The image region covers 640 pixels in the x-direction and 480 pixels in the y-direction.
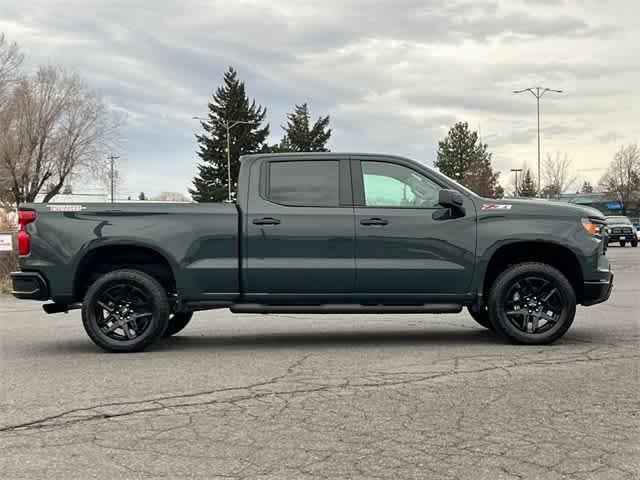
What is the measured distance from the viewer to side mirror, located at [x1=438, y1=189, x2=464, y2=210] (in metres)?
7.25

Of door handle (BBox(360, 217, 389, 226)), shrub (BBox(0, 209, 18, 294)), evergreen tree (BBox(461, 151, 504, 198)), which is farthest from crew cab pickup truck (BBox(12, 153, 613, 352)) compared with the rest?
evergreen tree (BBox(461, 151, 504, 198))

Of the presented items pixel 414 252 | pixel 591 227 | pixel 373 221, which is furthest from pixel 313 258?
pixel 591 227

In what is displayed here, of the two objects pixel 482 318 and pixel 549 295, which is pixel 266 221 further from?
pixel 482 318

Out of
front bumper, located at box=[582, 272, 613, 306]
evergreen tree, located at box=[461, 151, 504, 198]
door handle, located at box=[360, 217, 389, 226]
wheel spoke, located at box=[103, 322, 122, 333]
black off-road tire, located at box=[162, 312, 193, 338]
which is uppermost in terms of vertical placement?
evergreen tree, located at box=[461, 151, 504, 198]

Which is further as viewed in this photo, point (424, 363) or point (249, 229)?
point (249, 229)

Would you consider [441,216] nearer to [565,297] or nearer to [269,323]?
[565,297]

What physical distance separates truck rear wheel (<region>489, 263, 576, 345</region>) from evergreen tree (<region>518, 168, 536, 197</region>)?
79.5 meters

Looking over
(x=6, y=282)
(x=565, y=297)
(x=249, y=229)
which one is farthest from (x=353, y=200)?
(x=6, y=282)

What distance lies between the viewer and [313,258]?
294 inches

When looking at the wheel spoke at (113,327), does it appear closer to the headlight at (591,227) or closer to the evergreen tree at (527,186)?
the headlight at (591,227)

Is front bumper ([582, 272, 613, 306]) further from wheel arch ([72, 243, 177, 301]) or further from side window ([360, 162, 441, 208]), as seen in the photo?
wheel arch ([72, 243, 177, 301])

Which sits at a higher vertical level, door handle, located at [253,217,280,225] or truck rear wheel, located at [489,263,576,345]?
door handle, located at [253,217,280,225]

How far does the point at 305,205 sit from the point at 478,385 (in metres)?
2.74

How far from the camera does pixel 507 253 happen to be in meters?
7.79
